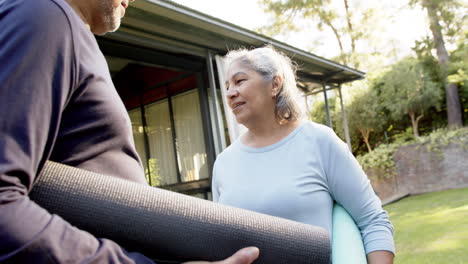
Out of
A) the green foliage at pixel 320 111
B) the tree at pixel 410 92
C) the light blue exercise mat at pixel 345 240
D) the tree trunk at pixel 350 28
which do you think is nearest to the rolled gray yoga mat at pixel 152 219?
the light blue exercise mat at pixel 345 240

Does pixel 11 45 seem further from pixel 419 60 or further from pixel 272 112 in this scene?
pixel 419 60

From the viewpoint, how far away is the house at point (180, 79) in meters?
5.28

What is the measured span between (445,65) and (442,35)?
170cm

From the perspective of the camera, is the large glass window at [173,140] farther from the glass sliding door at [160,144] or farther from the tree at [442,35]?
the tree at [442,35]

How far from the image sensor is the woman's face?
6.28ft

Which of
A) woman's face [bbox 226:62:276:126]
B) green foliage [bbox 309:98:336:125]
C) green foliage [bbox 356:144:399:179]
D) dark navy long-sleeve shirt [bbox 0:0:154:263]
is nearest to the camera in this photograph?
dark navy long-sleeve shirt [bbox 0:0:154:263]

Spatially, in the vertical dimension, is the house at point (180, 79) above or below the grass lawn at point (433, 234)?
above

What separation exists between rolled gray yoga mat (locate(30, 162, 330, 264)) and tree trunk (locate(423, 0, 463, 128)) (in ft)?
60.3

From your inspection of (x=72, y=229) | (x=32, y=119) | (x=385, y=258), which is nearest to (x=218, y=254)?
(x=72, y=229)

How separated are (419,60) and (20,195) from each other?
20.8m

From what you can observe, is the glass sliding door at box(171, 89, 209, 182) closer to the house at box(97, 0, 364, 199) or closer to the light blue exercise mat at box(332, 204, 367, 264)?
the house at box(97, 0, 364, 199)

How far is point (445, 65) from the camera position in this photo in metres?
17.6

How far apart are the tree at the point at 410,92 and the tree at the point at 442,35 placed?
0.62 metres

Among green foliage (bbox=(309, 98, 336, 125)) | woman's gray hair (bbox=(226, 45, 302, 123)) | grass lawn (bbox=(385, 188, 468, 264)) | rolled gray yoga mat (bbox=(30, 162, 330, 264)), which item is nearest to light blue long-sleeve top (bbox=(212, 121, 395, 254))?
woman's gray hair (bbox=(226, 45, 302, 123))
